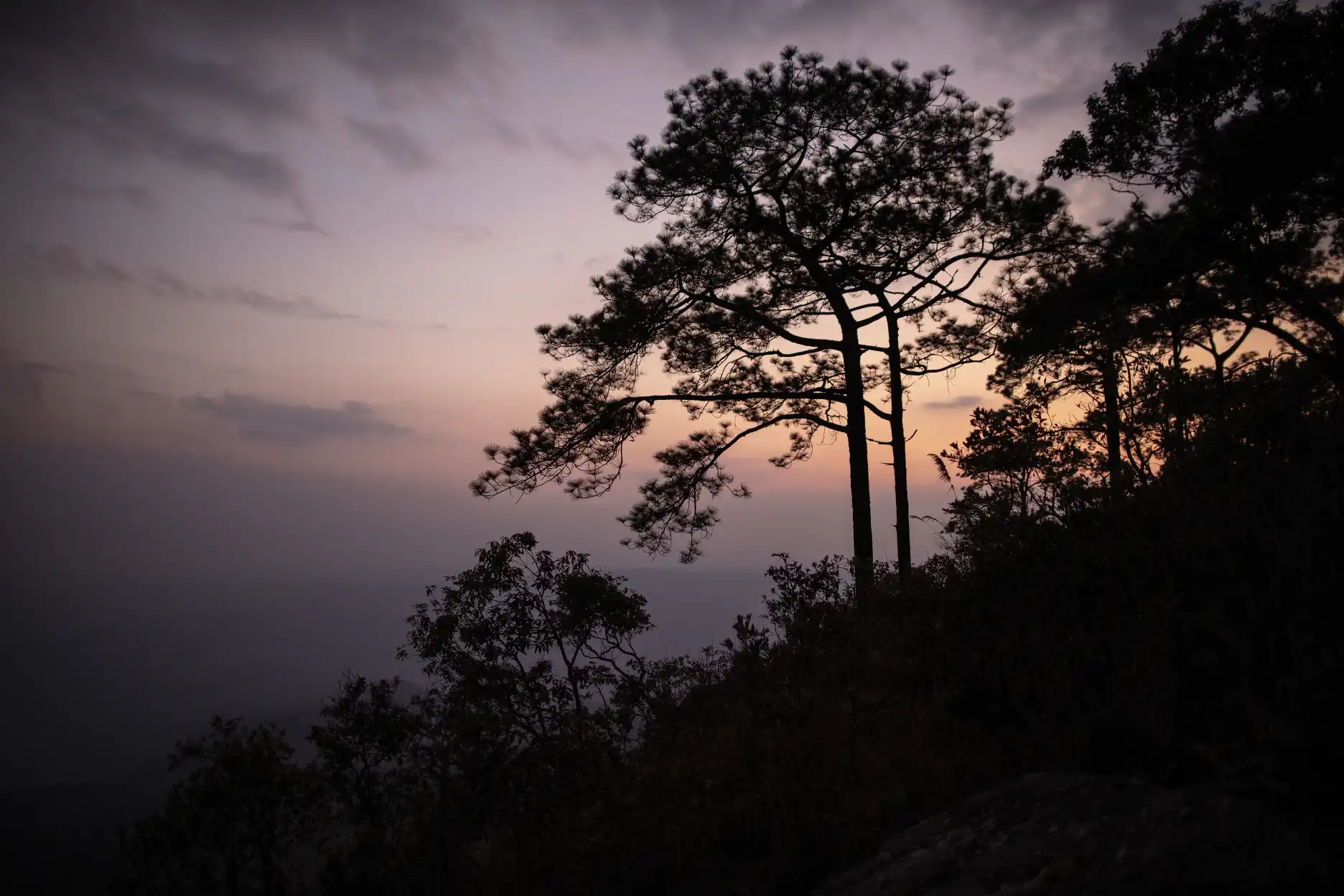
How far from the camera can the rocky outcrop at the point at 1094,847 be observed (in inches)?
75.3

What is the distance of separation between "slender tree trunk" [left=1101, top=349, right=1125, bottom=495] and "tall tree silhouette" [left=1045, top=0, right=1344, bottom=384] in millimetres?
1061

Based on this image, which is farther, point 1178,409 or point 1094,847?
point 1178,409

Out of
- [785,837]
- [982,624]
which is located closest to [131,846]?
[785,837]

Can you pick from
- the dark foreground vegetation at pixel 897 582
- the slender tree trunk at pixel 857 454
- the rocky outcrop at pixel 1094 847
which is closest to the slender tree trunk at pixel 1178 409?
the dark foreground vegetation at pixel 897 582

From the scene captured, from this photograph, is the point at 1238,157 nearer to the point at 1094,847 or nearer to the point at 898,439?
the point at 898,439

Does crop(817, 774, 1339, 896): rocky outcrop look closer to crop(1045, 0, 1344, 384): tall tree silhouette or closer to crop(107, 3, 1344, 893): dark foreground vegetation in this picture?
crop(107, 3, 1344, 893): dark foreground vegetation

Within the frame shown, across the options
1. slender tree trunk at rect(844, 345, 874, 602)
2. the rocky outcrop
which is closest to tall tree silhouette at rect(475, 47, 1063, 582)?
slender tree trunk at rect(844, 345, 874, 602)

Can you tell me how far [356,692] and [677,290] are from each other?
27.7ft

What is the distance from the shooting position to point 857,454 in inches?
513

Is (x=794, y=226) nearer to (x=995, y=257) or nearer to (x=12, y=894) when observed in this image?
(x=995, y=257)

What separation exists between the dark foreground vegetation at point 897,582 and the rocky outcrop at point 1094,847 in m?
0.17

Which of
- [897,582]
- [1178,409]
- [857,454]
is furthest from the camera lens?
[857,454]

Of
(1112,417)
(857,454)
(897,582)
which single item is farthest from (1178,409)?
(857,454)

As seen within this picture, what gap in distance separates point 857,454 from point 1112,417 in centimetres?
419
